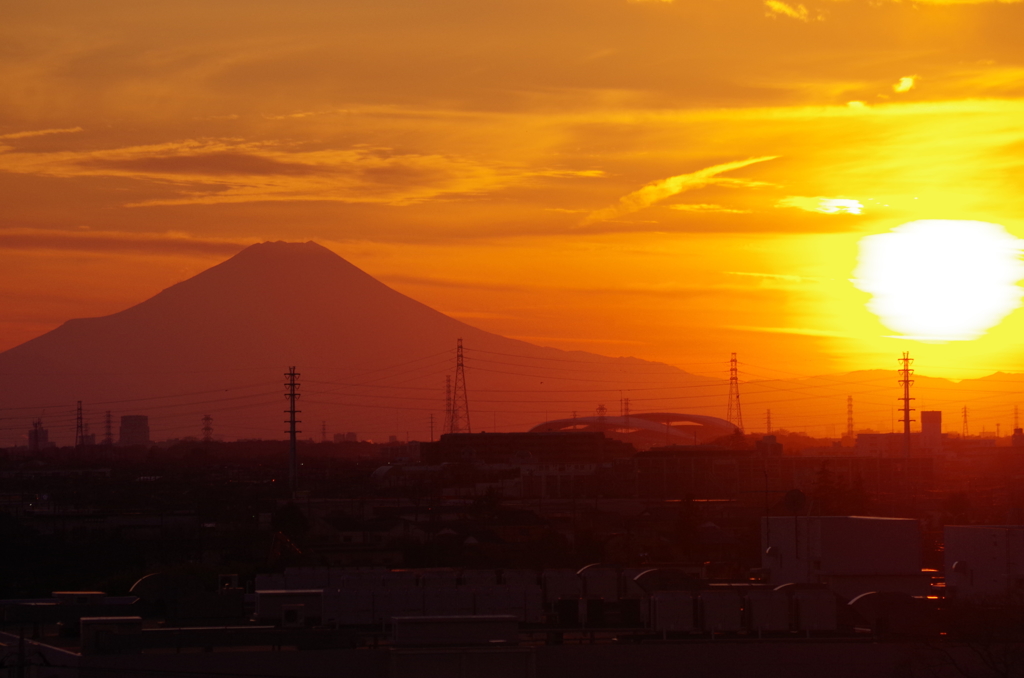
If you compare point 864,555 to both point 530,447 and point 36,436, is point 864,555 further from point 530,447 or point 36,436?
point 36,436

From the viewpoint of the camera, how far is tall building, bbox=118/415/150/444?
411 ft

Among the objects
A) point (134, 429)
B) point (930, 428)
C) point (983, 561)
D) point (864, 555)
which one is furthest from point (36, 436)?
point (983, 561)

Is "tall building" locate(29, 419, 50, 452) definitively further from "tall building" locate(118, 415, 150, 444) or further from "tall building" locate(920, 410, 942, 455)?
"tall building" locate(920, 410, 942, 455)

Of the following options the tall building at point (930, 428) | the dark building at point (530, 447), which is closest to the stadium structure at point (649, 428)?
the tall building at point (930, 428)

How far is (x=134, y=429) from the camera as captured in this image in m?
127

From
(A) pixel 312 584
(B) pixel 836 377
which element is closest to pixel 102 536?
(A) pixel 312 584

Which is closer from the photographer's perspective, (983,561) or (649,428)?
(983,561)

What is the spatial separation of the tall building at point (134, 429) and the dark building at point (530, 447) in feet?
201

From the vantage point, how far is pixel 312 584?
13656mm

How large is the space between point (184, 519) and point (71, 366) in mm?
174485

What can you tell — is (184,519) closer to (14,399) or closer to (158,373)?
(14,399)

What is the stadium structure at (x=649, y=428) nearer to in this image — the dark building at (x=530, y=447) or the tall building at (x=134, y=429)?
the dark building at (x=530, y=447)

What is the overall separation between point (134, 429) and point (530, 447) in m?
66.6

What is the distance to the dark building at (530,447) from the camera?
70.9m
